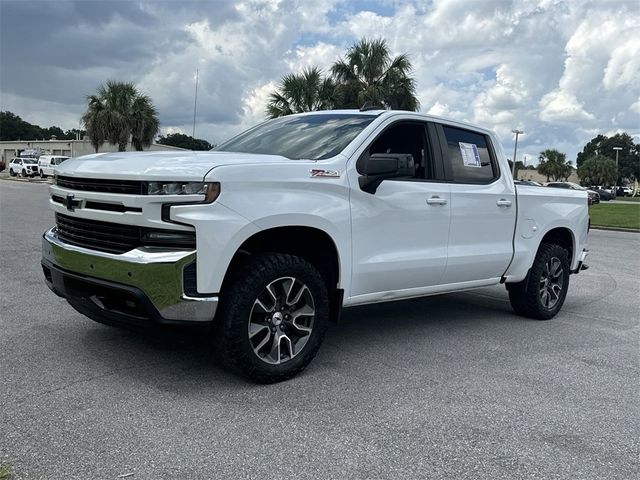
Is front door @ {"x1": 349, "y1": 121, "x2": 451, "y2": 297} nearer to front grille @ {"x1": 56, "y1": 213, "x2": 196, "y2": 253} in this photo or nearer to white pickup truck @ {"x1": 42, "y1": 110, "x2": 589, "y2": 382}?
white pickup truck @ {"x1": 42, "y1": 110, "x2": 589, "y2": 382}

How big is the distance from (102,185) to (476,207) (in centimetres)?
320

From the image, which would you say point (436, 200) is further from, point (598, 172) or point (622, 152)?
point (622, 152)

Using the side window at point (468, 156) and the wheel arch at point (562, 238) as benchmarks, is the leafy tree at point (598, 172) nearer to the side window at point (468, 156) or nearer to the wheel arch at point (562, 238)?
the wheel arch at point (562, 238)

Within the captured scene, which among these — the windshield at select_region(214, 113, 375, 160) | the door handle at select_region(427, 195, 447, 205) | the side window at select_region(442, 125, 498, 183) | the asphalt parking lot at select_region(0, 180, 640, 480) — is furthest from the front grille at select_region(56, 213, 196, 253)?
the side window at select_region(442, 125, 498, 183)

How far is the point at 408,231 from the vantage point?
15.5ft

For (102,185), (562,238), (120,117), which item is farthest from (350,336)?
(120,117)

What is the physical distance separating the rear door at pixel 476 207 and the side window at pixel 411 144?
0.20m

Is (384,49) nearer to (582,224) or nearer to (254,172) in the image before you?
(582,224)

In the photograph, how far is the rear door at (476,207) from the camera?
522cm

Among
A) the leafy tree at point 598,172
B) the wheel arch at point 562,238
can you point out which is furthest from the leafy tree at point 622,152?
the wheel arch at point 562,238

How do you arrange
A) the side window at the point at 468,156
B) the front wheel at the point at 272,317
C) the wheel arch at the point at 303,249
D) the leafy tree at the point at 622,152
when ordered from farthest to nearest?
the leafy tree at the point at 622,152 < the side window at the point at 468,156 < the wheel arch at the point at 303,249 < the front wheel at the point at 272,317

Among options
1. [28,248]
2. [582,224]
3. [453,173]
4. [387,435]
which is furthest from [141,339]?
[28,248]

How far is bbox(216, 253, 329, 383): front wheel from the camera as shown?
3760 millimetres

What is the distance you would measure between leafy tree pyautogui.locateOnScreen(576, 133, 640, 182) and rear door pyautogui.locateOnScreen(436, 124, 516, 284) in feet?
394
